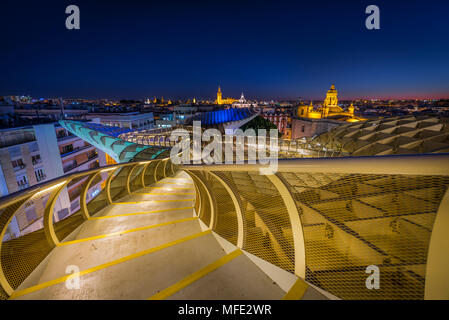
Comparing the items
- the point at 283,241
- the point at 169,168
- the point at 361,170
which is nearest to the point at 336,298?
the point at 283,241

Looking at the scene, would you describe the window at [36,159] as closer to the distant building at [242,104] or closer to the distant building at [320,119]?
the distant building at [320,119]

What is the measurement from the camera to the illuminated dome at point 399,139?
687 centimetres

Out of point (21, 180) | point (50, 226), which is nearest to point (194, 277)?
point (50, 226)

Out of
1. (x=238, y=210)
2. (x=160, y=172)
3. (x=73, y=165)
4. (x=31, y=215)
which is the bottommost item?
(x=31, y=215)

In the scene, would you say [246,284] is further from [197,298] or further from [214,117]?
[214,117]

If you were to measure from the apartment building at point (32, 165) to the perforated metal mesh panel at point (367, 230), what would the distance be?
57.3ft

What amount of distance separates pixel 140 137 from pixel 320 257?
13.3m

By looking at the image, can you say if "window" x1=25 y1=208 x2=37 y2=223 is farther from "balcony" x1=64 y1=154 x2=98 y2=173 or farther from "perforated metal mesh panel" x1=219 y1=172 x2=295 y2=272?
"perforated metal mesh panel" x1=219 y1=172 x2=295 y2=272

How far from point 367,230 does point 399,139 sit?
855 centimetres

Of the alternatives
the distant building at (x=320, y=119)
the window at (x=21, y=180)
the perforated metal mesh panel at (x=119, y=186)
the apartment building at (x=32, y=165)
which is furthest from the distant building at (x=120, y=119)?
the perforated metal mesh panel at (x=119, y=186)

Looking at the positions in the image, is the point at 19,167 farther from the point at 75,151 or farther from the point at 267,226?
the point at 267,226

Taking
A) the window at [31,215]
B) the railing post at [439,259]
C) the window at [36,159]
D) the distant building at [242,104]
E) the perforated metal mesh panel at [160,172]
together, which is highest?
the distant building at [242,104]

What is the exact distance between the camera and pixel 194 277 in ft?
6.50

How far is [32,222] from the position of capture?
15906mm
